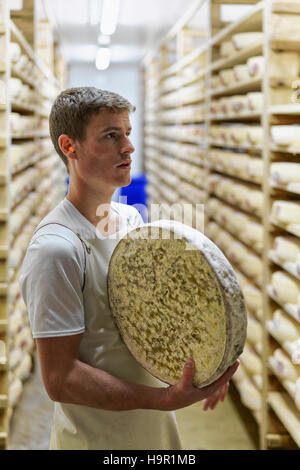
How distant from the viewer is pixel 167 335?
127 cm

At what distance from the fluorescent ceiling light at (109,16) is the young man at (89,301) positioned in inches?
177

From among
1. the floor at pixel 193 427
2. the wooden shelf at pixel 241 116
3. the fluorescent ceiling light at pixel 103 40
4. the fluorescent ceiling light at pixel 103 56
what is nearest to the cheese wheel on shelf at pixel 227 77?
the wooden shelf at pixel 241 116

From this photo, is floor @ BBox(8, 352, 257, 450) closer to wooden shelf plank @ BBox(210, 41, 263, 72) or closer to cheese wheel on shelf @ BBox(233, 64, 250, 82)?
cheese wheel on shelf @ BBox(233, 64, 250, 82)

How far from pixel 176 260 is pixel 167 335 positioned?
0.17m

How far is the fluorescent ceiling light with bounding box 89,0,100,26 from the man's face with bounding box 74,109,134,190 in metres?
5.21

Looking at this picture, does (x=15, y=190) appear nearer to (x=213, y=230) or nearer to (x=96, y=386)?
(x=213, y=230)

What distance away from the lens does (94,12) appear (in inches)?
265

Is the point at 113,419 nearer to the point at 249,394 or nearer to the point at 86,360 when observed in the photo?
the point at 86,360

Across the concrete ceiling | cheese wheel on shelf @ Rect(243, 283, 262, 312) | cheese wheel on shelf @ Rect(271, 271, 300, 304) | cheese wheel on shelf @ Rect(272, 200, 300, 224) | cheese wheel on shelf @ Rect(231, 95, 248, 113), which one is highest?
the concrete ceiling

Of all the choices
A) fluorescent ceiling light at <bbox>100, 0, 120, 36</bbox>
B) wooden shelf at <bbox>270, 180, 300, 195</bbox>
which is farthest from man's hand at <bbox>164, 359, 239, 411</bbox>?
fluorescent ceiling light at <bbox>100, 0, 120, 36</bbox>

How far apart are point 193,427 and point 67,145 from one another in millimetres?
2398

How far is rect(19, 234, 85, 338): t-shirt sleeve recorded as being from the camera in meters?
1.21

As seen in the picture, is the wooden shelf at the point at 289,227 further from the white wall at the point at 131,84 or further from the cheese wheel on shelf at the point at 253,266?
the white wall at the point at 131,84
